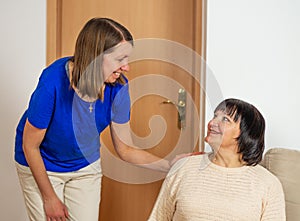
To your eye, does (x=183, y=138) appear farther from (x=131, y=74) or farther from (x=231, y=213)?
(x=231, y=213)

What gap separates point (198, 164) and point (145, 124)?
0.80 meters

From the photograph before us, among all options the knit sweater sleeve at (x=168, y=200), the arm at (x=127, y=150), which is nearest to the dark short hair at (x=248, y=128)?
the knit sweater sleeve at (x=168, y=200)

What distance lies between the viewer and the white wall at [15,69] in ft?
7.95

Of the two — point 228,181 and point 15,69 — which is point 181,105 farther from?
point 15,69

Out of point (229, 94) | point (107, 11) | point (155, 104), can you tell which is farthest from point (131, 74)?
point (229, 94)

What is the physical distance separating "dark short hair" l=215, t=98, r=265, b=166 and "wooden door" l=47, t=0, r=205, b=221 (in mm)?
668

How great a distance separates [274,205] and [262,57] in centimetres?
79

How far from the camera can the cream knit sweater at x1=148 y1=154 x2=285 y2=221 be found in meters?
1.57

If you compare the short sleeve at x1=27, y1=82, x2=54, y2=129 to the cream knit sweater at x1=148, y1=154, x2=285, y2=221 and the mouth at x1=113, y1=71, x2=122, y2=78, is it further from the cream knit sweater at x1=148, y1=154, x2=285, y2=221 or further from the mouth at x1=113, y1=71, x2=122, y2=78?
the cream knit sweater at x1=148, y1=154, x2=285, y2=221

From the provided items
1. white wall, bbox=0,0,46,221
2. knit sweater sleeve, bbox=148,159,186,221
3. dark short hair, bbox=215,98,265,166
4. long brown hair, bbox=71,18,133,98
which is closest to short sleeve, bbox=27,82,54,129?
long brown hair, bbox=71,18,133,98

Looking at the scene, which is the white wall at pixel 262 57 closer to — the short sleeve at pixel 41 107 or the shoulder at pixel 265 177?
the shoulder at pixel 265 177

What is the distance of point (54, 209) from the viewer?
65.3 inches

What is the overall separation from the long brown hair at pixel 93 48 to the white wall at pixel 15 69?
0.95 metres

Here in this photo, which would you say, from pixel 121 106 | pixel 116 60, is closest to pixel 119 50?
pixel 116 60
